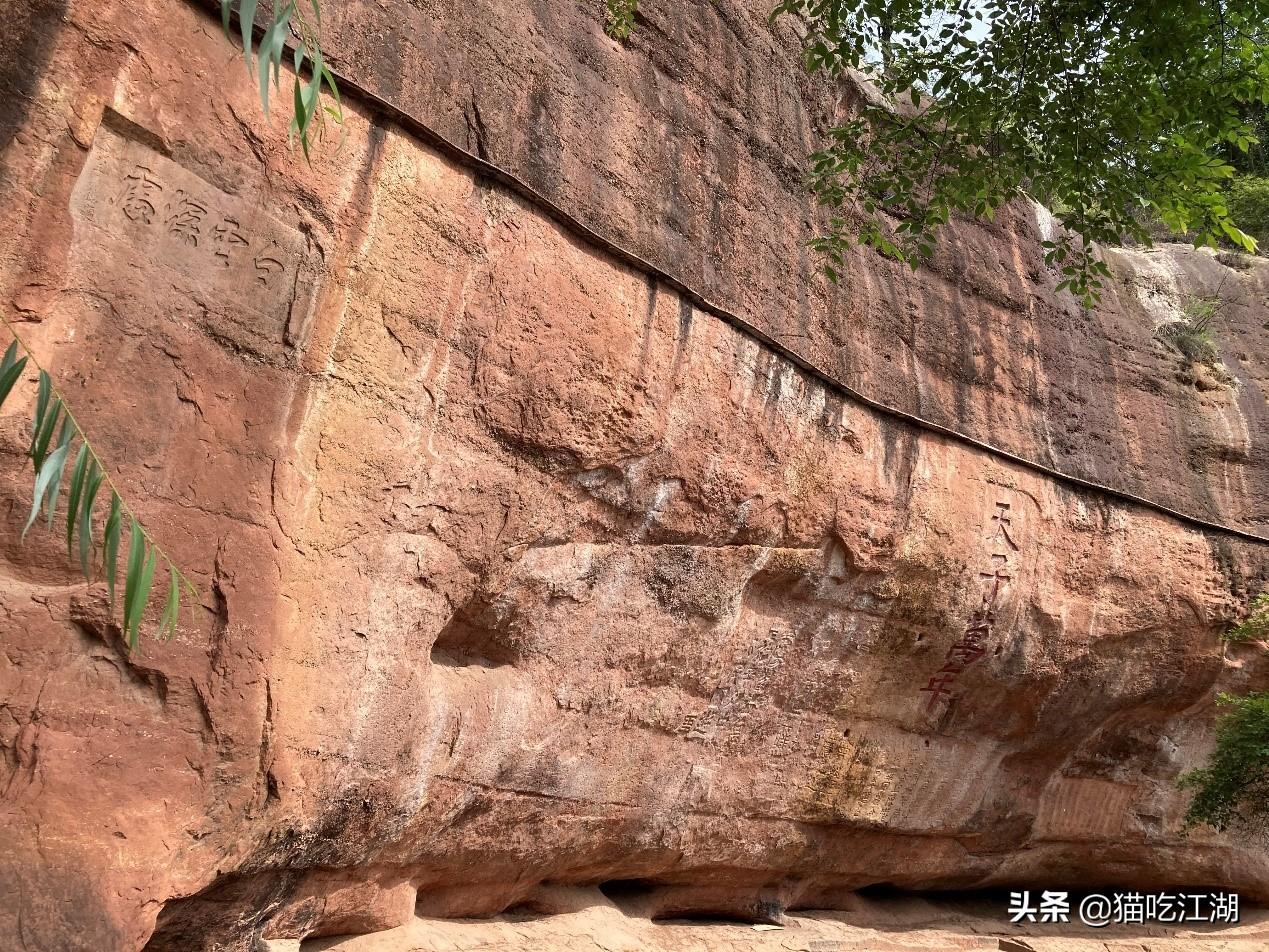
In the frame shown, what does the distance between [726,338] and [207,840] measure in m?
3.92

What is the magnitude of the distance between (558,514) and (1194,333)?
7582mm

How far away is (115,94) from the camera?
423 centimetres

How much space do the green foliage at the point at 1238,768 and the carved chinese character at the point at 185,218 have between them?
7539 mm

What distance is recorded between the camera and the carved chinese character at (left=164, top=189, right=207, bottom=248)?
172 inches

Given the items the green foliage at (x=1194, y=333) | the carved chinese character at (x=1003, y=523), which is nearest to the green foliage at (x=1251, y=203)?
the green foliage at (x=1194, y=333)

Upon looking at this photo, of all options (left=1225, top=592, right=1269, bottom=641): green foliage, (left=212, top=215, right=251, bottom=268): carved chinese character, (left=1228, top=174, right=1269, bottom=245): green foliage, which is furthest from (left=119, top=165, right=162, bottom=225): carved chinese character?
(left=1228, top=174, right=1269, bottom=245): green foliage

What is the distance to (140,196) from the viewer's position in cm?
→ 429

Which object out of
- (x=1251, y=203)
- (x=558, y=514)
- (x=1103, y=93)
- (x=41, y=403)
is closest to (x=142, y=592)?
(x=41, y=403)

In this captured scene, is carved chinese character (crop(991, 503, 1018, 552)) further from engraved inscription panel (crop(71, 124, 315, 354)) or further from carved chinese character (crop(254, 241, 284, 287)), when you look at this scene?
carved chinese character (crop(254, 241, 284, 287))

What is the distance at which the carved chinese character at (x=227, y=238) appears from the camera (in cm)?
451

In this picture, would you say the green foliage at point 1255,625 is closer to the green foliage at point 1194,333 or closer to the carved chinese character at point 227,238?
the green foliage at point 1194,333

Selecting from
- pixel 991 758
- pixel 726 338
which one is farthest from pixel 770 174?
pixel 991 758

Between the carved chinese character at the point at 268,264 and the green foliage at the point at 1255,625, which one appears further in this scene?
the green foliage at the point at 1255,625

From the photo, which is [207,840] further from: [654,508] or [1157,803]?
[1157,803]
